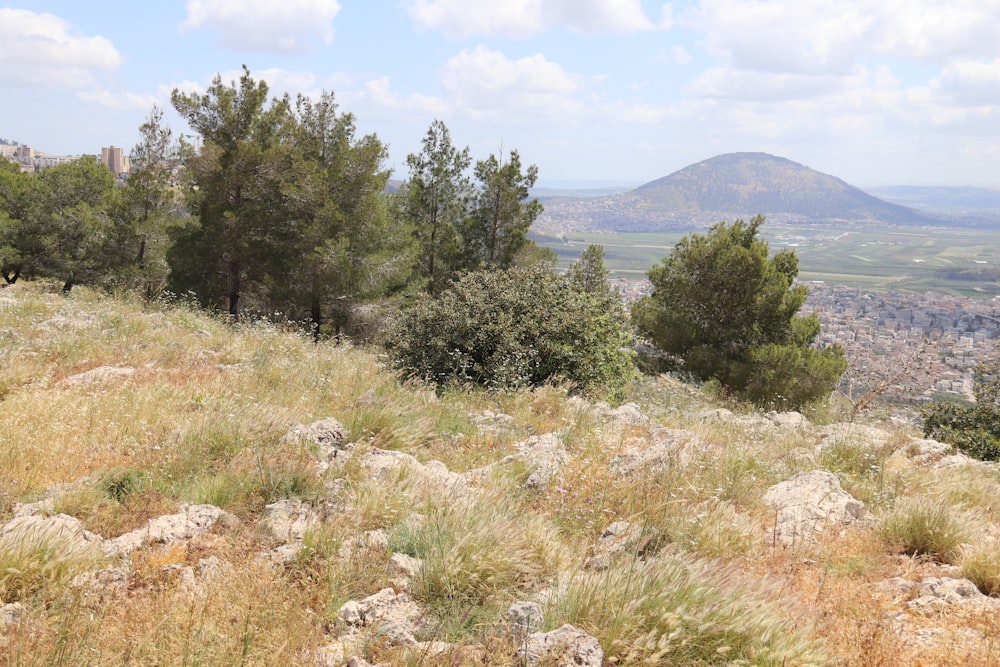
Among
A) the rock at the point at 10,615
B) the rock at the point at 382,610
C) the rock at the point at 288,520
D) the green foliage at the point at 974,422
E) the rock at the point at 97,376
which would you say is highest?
the rock at the point at 97,376

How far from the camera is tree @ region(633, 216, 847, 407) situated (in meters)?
16.8

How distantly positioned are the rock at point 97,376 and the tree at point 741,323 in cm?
1467

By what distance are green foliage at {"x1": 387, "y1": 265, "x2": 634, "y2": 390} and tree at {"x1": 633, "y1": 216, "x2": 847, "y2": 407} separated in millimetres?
7968

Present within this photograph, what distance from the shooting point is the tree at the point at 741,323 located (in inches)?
661

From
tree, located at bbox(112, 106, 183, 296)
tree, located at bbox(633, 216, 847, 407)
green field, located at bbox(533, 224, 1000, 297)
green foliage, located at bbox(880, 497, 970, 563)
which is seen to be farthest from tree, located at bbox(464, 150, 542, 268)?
green field, located at bbox(533, 224, 1000, 297)

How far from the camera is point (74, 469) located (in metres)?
4.30

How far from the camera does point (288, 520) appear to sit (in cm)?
370

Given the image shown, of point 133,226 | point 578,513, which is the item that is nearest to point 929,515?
point 578,513

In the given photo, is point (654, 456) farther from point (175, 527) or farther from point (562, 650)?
point (175, 527)

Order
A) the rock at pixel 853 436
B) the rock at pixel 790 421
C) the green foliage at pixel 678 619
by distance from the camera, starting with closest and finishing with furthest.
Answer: the green foliage at pixel 678 619 → the rock at pixel 853 436 → the rock at pixel 790 421

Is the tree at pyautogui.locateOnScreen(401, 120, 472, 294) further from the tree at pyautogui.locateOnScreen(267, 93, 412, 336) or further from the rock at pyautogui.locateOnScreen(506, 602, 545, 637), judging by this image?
the rock at pyautogui.locateOnScreen(506, 602, 545, 637)

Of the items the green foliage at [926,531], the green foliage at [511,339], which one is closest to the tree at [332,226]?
the green foliage at [511,339]

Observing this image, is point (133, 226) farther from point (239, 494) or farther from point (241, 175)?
point (239, 494)

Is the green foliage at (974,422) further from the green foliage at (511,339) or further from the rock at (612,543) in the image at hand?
the rock at (612,543)
